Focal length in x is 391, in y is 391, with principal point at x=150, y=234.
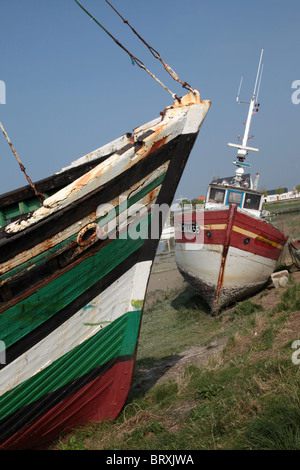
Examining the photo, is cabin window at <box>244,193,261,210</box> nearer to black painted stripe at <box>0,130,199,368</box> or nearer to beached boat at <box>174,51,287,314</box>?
beached boat at <box>174,51,287,314</box>

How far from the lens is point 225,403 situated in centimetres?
423

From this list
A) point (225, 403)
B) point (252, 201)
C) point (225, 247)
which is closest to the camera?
point (225, 403)

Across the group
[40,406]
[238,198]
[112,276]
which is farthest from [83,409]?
[238,198]

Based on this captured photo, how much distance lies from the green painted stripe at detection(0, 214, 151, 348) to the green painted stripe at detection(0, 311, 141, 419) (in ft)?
1.88

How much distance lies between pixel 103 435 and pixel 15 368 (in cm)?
143

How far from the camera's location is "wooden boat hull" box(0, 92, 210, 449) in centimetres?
362

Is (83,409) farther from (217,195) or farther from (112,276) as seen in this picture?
(217,195)

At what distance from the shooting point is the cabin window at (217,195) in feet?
42.0

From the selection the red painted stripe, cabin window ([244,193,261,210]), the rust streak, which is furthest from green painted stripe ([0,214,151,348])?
cabin window ([244,193,261,210])

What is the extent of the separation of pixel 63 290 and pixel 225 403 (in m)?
2.13

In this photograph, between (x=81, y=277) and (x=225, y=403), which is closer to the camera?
(x=81, y=277)

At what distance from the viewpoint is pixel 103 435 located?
4.45 metres
